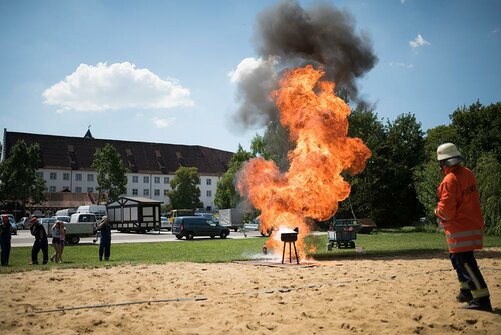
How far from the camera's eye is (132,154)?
104125mm

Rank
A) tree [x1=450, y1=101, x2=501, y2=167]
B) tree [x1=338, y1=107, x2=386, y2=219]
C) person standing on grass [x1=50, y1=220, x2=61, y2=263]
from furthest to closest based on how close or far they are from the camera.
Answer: tree [x1=338, y1=107, x2=386, y2=219] → tree [x1=450, y1=101, x2=501, y2=167] → person standing on grass [x1=50, y1=220, x2=61, y2=263]

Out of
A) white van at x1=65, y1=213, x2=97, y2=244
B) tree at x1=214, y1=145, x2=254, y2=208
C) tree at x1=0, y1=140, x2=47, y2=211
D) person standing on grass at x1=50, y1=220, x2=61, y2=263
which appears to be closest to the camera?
person standing on grass at x1=50, y1=220, x2=61, y2=263

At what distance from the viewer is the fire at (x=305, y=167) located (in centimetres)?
1678

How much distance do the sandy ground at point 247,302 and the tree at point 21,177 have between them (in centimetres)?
6175

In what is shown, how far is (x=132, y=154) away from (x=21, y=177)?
3780 centimetres

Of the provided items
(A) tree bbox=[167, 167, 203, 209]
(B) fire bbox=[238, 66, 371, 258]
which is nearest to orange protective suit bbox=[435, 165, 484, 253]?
(B) fire bbox=[238, 66, 371, 258]

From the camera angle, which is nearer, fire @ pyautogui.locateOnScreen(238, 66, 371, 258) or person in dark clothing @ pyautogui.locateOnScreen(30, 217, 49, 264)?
fire @ pyautogui.locateOnScreen(238, 66, 371, 258)

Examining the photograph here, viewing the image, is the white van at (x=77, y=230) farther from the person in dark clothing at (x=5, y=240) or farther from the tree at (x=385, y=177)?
the tree at (x=385, y=177)

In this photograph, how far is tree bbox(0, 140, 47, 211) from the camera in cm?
6675

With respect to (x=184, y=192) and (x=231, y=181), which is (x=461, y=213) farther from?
(x=184, y=192)

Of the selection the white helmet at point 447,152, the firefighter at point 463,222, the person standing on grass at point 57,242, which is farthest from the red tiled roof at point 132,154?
the firefighter at point 463,222

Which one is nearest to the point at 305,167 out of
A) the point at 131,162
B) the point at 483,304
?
the point at 483,304

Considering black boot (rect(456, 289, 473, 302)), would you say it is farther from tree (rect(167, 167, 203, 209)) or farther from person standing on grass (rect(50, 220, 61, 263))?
tree (rect(167, 167, 203, 209))

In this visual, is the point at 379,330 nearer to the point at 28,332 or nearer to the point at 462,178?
the point at 462,178
